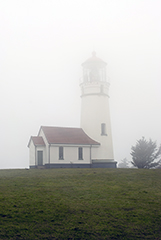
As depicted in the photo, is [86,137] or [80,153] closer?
[80,153]

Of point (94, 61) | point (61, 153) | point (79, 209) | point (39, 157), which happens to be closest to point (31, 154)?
point (39, 157)

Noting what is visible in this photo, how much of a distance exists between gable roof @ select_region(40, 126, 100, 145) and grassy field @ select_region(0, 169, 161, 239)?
1493 centimetres

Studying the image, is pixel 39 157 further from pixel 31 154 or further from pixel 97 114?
pixel 97 114

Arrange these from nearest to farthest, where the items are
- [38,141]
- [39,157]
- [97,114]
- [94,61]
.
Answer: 1. [39,157]
2. [38,141]
3. [97,114]
4. [94,61]

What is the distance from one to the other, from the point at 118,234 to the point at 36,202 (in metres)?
4.29

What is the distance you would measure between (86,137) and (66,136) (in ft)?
8.15

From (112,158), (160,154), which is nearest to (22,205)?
(112,158)

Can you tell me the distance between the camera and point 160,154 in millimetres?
42312

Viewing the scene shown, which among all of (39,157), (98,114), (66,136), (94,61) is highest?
(94,61)

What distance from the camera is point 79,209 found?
12.9 m

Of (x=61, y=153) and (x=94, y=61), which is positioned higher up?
(x=94, y=61)

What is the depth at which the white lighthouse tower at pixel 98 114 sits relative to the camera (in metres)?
36.2

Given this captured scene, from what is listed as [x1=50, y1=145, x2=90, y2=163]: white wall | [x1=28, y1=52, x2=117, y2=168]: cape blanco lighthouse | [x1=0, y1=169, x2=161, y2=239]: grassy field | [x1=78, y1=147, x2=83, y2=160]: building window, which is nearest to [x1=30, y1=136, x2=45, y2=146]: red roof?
[x1=28, y1=52, x2=117, y2=168]: cape blanco lighthouse

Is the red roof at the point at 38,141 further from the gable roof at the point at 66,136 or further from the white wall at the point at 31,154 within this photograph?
the gable roof at the point at 66,136
